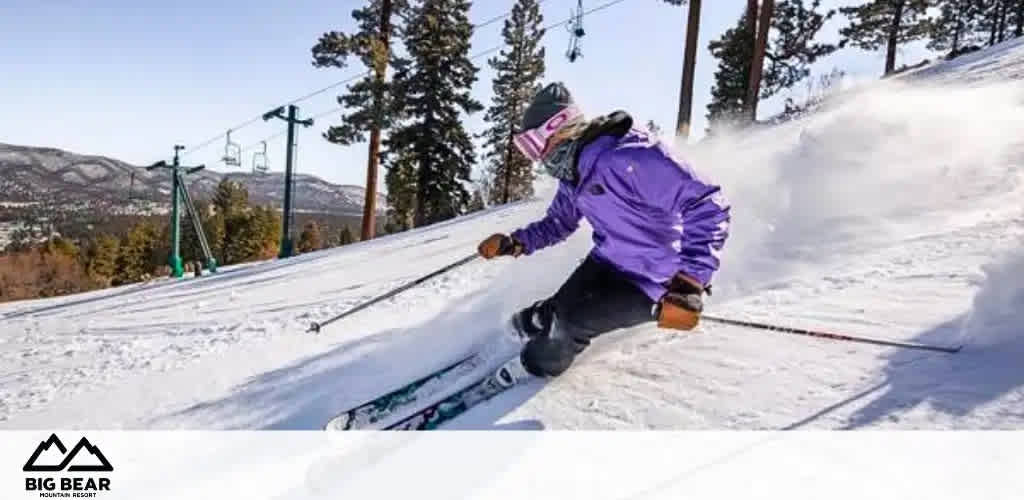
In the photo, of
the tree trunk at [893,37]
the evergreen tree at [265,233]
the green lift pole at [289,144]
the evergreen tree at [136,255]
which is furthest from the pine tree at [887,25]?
the evergreen tree at [136,255]

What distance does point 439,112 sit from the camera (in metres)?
28.3

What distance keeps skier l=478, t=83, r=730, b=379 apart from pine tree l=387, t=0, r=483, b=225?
24.1m

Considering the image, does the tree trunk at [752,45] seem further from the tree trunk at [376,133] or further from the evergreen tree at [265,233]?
the evergreen tree at [265,233]

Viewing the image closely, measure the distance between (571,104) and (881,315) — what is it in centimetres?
226

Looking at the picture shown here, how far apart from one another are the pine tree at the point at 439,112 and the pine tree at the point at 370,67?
478cm

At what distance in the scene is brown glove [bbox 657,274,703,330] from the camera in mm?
2746

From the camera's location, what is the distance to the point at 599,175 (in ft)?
10.3

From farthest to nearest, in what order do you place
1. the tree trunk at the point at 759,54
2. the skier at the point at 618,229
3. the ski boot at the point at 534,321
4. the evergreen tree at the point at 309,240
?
the evergreen tree at the point at 309,240 → the tree trunk at the point at 759,54 → the ski boot at the point at 534,321 → the skier at the point at 618,229

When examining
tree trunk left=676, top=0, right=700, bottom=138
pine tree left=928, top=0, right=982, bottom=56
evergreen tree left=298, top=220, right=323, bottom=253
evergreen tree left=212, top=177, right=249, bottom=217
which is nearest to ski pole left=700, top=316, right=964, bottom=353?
tree trunk left=676, top=0, right=700, bottom=138

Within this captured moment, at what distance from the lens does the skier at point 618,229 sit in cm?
286

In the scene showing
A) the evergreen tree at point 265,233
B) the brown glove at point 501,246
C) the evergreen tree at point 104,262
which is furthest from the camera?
the evergreen tree at point 265,233

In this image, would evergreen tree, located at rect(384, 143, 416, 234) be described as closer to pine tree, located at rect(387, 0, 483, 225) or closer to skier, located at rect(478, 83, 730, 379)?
pine tree, located at rect(387, 0, 483, 225)

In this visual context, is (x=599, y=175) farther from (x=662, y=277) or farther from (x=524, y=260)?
(x=524, y=260)
